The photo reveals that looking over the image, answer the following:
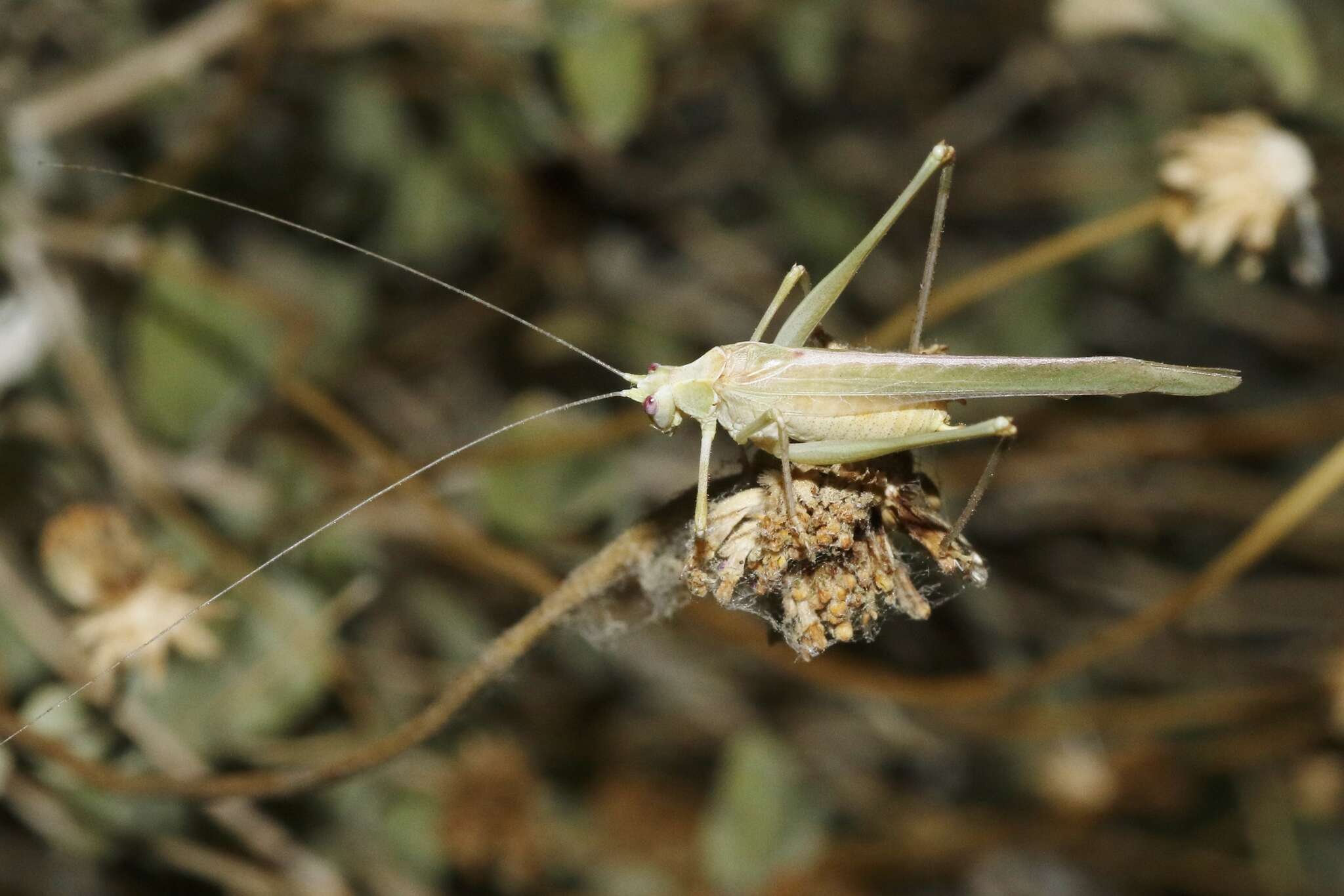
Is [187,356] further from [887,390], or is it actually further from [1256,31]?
[1256,31]

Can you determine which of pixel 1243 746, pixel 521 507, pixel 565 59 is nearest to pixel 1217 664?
pixel 1243 746

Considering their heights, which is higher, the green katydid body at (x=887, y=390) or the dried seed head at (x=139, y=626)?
the dried seed head at (x=139, y=626)

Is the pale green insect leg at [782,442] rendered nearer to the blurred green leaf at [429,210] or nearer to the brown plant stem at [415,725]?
the brown plant stem at [415,725]

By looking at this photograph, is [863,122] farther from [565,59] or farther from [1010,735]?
[1010,735]

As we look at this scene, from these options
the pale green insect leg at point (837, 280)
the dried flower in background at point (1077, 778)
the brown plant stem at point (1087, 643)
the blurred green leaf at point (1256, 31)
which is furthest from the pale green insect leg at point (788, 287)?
the dried flower in background at point (1077, 778)

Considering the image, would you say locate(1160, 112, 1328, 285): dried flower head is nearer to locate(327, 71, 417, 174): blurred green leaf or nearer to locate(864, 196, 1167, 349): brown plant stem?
locate(864, 196, 1167, 349): brown plant stem

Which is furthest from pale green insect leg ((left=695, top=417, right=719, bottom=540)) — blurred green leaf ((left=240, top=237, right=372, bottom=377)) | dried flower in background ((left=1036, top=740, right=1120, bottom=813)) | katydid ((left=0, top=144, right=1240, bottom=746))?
dried flower in background ((left=1036, top=740, right=1120, bottom=813))
